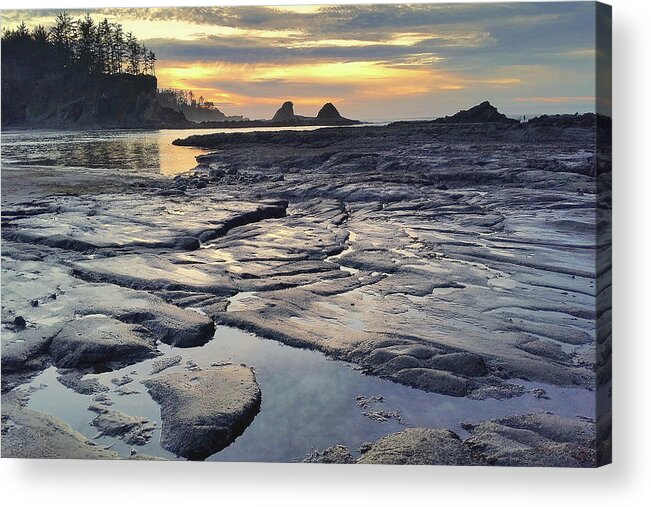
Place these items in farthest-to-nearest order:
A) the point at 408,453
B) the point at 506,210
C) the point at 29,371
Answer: the point at 506,210 → the point at 29,371 → the point at 408,453

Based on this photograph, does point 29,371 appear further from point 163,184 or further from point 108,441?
point 163,184

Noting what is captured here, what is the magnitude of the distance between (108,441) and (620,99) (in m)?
2.76

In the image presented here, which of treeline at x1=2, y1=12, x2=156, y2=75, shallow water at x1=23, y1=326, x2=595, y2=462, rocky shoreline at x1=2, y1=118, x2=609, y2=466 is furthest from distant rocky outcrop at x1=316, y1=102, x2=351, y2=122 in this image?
shallow water at x1=23, y1=326, x2=595, y2=462

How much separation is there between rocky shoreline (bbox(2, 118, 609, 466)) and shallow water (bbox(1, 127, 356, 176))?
3.6 inches

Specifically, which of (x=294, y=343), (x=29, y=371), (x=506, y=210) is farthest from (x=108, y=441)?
(x=506, y=210)

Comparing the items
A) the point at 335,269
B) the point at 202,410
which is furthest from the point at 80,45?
the point at 202,410

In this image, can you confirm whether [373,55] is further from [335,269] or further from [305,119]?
[335,269]

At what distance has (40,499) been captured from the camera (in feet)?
12.8

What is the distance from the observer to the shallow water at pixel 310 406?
3.55 metres

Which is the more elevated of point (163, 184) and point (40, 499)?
point (163, 184)

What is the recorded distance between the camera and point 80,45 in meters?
4.13

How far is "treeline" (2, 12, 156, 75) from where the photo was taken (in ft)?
13.4

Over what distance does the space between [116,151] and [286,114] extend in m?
0.96

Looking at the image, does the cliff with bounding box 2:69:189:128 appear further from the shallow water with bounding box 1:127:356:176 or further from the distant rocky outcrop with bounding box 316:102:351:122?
the distant rocky outcrop with bounding box 316:102:351:122
